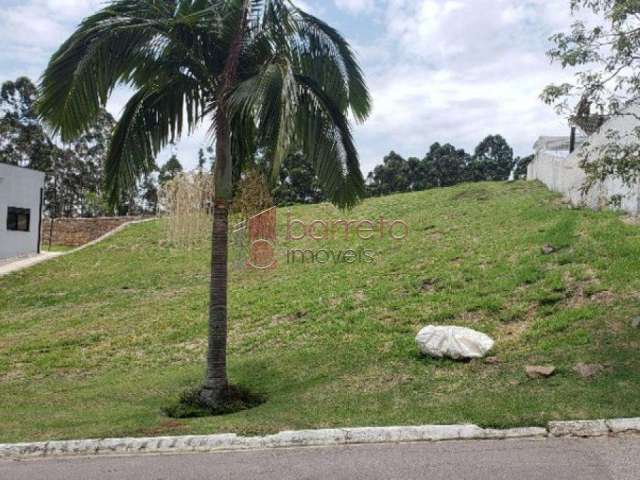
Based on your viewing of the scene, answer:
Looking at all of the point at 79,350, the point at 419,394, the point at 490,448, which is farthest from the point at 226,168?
the point at 79,350

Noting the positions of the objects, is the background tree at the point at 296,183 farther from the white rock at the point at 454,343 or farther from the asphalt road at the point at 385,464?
the asphalt road at the point at 385,464

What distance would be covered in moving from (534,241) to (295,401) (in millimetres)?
7896

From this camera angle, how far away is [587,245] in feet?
36.8

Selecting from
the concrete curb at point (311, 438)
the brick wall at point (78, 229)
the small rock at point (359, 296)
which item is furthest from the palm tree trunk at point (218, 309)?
the brick wall at point (78, 229)

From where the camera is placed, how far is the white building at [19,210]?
2383cm

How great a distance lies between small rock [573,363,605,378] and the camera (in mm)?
6516

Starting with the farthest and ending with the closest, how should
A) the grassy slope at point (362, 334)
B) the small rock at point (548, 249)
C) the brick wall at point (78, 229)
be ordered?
the brick wall at point (78, 229) < the small rock at point (548, 249) < the grassy slope at point (362, 334)

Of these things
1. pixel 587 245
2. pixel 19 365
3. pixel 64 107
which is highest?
pixel 64 107

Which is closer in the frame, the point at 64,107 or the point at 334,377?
the point at 64,107

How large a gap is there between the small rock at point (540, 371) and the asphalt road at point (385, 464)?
1735 millimetres

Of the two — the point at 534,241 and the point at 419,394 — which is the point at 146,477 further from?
the point at 534,241

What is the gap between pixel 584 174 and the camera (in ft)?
50.7

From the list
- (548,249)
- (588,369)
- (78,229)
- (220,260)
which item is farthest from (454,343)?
(78,229)

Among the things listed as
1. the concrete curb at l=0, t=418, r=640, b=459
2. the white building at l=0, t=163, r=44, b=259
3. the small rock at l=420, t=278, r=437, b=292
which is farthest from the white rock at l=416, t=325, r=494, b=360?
the white building at l=0, t=163, r=44, b=259
